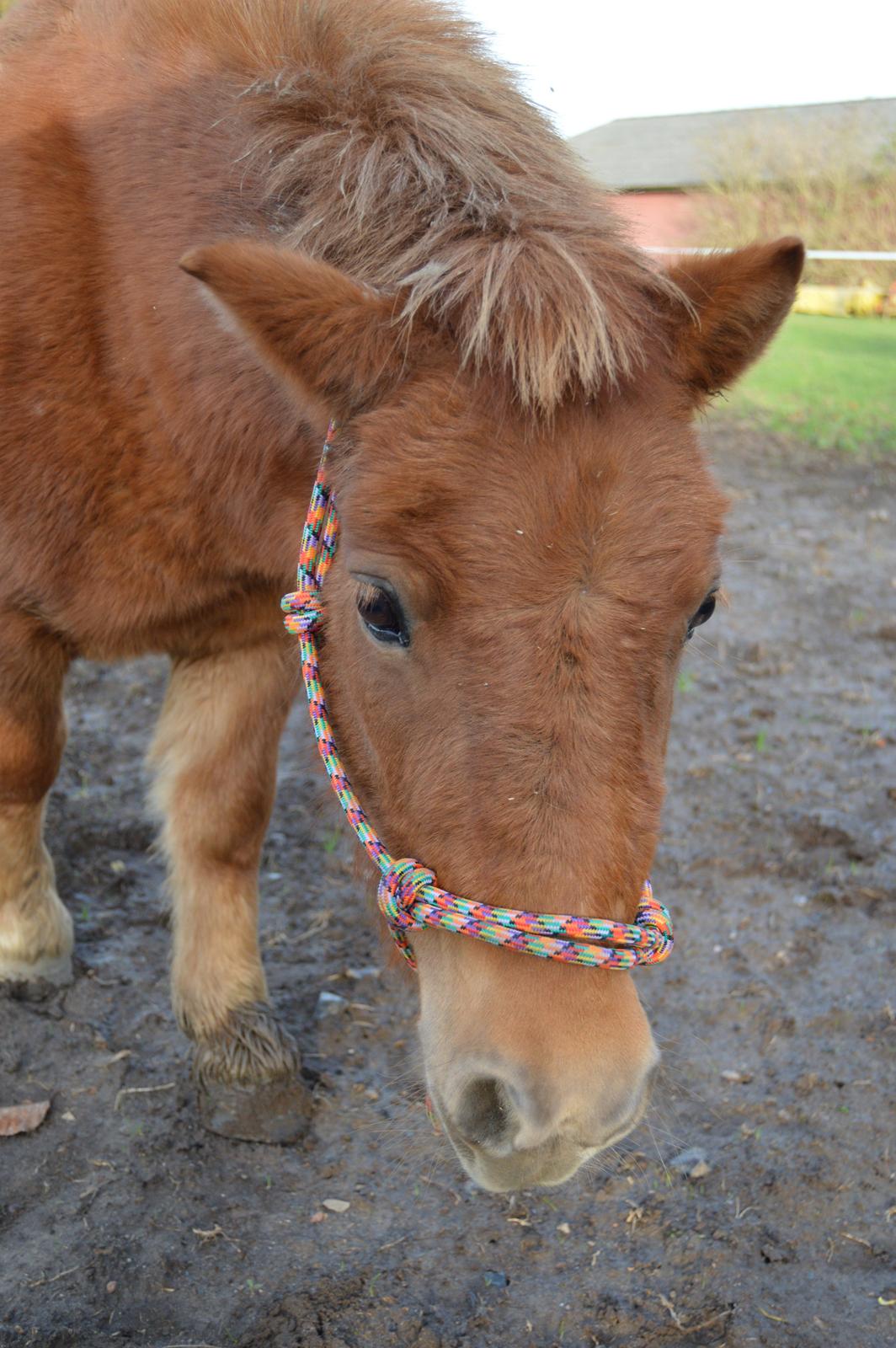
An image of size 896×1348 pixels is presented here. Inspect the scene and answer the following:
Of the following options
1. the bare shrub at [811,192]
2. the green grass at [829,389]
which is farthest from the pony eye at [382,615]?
the bare shrub at [811,192]

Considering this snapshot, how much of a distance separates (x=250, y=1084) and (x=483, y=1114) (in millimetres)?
1315

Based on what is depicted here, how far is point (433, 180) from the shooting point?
2.00 meters

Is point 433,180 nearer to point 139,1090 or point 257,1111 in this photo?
point 257,1111

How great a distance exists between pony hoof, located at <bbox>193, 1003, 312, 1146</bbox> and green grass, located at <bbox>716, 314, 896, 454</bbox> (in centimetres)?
757

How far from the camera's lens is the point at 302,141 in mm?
2199

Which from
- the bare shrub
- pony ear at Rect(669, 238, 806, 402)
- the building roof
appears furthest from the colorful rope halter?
the bare shrub

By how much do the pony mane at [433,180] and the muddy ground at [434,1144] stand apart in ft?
3.36

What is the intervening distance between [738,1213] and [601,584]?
1696 millimetres

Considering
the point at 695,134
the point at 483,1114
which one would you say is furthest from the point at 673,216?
the point at 483,1114

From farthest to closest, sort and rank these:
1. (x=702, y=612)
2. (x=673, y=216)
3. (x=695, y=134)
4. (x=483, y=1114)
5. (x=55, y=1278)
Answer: (x=695, y=134), (x=673, y=216), (x=55, y=1278), (x=702, y=612), (x=483, y=1114)

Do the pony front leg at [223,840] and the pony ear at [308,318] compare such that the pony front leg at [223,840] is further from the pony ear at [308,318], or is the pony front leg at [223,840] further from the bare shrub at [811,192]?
the bare shrub at [811,192]

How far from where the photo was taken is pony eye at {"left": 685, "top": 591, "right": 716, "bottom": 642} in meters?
1.81

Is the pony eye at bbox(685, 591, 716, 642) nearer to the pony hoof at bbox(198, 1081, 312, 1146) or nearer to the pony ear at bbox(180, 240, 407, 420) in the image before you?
the pony ear at bbox(180, 240, 407, 420)

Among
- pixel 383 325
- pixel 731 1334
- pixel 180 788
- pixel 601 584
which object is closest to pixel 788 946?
pixel 731 1334
